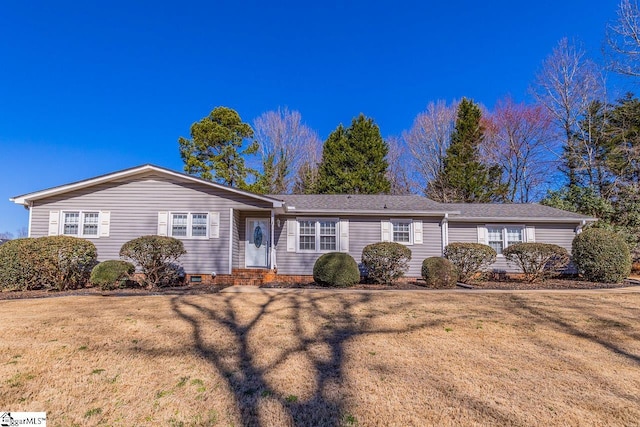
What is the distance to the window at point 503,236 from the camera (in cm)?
1397

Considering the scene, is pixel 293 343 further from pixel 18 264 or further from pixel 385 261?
pixel 18 264

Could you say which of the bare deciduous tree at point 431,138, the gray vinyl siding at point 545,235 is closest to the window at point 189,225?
the gray vinyl siding at point 545,235

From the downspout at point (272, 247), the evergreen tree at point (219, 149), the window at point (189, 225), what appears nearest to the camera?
the window at point (189, 225)

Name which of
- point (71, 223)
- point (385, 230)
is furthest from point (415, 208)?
point (71, 223)

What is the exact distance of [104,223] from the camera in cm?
1242

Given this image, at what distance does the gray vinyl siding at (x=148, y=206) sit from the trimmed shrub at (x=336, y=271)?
9.97ft

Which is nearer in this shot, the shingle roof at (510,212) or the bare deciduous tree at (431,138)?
the shingle roof at (510,212)

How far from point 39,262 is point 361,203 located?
10938 millimetres

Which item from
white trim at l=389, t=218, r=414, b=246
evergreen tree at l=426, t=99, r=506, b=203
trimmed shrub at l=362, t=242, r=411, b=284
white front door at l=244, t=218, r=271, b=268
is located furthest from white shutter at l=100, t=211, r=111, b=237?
evergreen tree at l=426, t=99, r=506, b=203

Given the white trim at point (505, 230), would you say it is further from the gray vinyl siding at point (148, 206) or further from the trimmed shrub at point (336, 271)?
the gray vinyl siding at point (148, 206)

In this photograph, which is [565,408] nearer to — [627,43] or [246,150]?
[627,43]

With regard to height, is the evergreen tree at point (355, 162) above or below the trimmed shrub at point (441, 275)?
above

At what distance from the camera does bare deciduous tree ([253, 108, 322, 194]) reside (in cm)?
2717

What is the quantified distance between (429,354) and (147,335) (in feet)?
13.9
